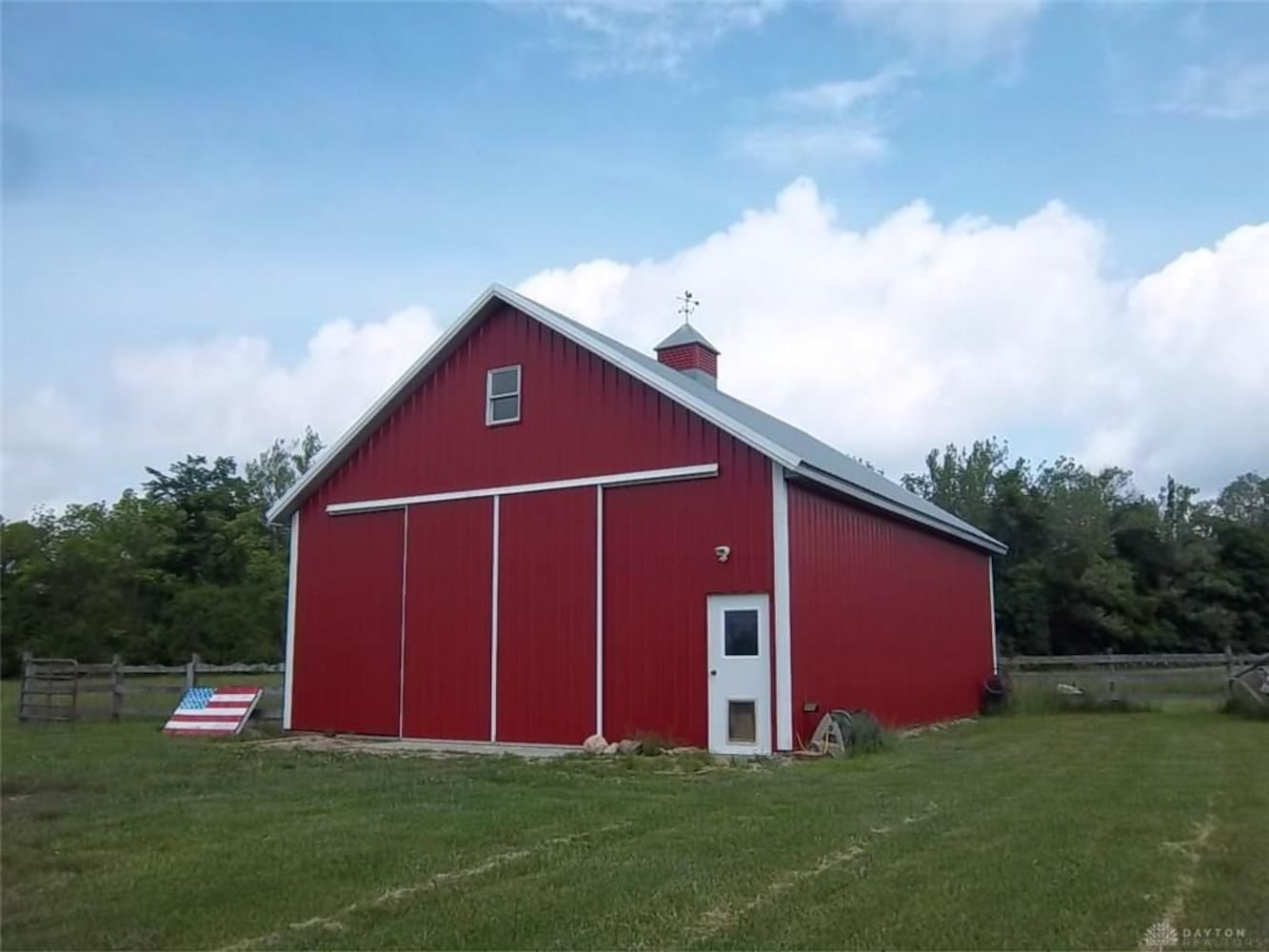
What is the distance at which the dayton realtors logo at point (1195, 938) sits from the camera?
168 inches

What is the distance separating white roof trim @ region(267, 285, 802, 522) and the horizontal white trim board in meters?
0.58

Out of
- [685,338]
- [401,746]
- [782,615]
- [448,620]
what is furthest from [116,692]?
[782,615]

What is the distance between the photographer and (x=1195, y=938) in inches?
171

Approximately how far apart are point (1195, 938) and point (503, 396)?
11.2 meters

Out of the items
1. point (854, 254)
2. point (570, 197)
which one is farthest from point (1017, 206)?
point (570, 197)

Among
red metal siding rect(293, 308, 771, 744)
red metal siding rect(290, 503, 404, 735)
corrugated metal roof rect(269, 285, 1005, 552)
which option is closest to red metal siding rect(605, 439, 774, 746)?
red metal siding rect(293, 308, 771, 744)

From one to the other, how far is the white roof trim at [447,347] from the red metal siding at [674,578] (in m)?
0.34

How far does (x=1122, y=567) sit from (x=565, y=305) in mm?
25111

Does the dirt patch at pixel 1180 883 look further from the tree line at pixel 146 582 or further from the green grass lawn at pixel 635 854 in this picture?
the tree line at pixel 146 582

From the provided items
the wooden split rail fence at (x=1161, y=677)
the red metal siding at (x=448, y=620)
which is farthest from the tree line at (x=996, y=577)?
the red metal siding at (x=448, y=620)

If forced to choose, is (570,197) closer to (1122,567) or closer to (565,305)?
(565,305)

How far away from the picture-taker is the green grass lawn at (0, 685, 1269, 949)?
4.55 metres

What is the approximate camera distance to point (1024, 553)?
1446 inches

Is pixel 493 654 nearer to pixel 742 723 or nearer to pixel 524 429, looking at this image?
pixel 524 429
